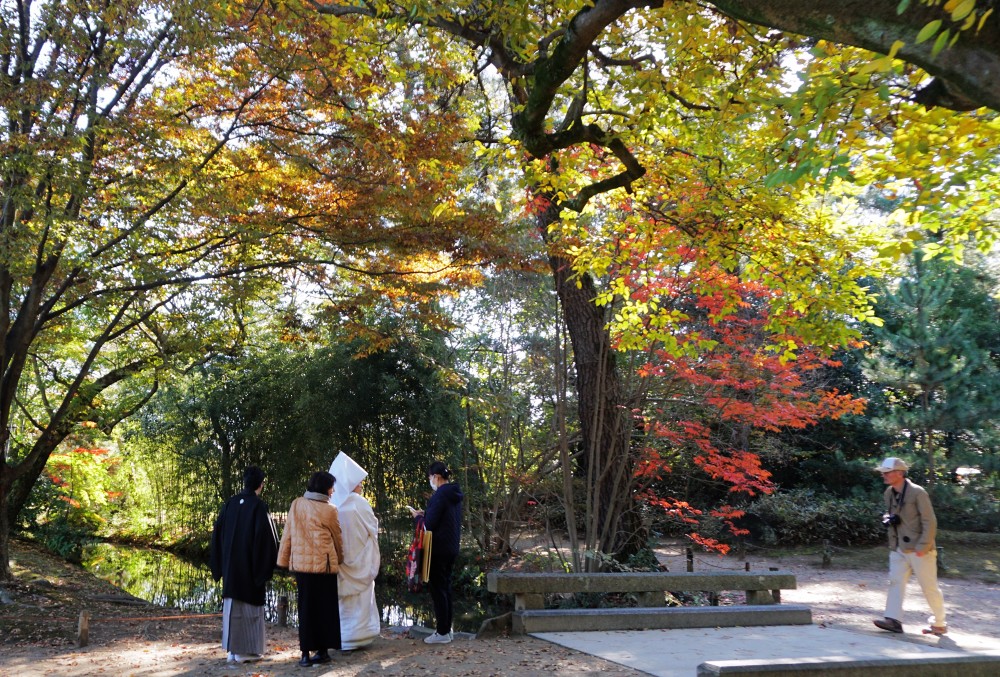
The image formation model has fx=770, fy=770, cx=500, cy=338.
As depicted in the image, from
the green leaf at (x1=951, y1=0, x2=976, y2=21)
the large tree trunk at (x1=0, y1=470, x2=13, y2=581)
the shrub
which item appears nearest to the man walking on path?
the green leaf at (x1=951, y1=0, x2=976, y2=21)

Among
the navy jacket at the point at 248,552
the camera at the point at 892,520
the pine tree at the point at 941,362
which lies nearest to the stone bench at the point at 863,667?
the camera at the point at 892,520

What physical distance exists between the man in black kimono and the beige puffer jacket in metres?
0.24

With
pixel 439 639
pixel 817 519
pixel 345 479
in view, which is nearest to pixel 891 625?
pixel 439 639

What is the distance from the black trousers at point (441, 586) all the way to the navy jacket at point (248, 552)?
4.38ft

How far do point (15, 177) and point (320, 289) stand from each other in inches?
164

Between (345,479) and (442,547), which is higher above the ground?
(345,479)

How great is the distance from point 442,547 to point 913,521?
4.42 metres

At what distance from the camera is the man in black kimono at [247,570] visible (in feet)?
20.5

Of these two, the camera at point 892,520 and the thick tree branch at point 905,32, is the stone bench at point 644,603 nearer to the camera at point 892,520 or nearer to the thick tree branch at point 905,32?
the camera at point 892,520

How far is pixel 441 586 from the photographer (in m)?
6.55

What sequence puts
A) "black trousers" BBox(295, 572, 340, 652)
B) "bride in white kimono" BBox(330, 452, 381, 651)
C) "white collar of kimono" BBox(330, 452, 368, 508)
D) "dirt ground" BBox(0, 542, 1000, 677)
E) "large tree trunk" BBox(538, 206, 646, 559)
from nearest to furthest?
"dirt ground" BBox(0, 542, 1000, 677), "black trousers" BBox(295, 572, 340, 652), "bride in white kimono" BBox(330, 452, 381, 651), "white collar of kimono" BBox(330, 452, 368, 508), "large tree trunk" BBox(538, 206, 646, 559)

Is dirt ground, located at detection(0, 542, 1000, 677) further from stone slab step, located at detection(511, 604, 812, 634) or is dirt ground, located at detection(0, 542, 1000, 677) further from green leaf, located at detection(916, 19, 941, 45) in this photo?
green leaf, located at detection(916, 19, 941, 45)

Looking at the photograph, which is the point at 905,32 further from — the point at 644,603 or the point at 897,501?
the point at 644,603

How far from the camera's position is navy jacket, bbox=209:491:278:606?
6.28 meters
